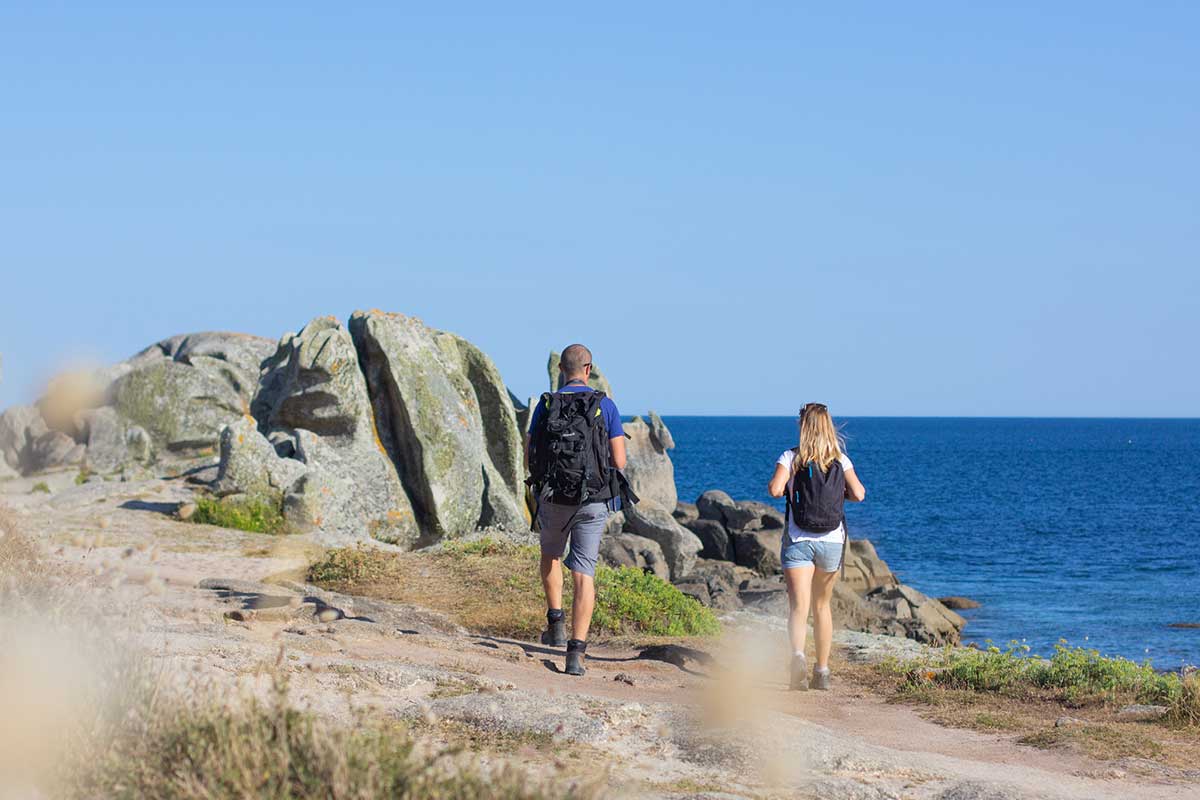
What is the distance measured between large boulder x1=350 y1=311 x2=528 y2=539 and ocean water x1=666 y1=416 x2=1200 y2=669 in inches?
282

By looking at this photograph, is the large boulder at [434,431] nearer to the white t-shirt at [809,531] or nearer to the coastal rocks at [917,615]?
the coastal rocks at [917,615]

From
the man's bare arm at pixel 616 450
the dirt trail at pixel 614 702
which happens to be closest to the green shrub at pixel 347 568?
the dirt trail at pixel 614 702

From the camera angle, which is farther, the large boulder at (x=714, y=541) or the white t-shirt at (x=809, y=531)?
the large boulder at (x=714, y=541)

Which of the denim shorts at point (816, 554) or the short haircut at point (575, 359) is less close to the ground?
the short haircut at point (575, 359)

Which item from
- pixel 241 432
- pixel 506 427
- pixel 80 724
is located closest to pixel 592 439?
pixel 80 724

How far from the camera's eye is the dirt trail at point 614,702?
6.75m

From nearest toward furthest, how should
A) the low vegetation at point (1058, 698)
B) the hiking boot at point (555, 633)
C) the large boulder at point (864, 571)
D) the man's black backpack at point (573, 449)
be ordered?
the low vegetation at point (1058, 698)
the man's black backpack at point (573, 449)
the hiking boot at point (555, 633)
the large boulder at point (864, 571)

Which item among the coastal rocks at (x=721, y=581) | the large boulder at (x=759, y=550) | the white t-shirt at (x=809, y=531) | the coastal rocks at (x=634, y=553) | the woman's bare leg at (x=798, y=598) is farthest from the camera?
the large boulder at (x=759, y=550)

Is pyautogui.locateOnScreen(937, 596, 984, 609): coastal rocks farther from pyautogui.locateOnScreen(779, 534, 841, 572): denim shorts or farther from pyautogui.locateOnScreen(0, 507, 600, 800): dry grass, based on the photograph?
pyautogui.locateOnScreen(0, 507, 600, 800): dry grass

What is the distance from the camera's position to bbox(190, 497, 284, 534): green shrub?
58.7 feet

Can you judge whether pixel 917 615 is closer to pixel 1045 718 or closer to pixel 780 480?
pixel 1045 718

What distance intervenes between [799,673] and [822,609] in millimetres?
609

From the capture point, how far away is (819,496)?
9.93 m

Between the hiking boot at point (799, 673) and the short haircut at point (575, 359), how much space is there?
3.01m
